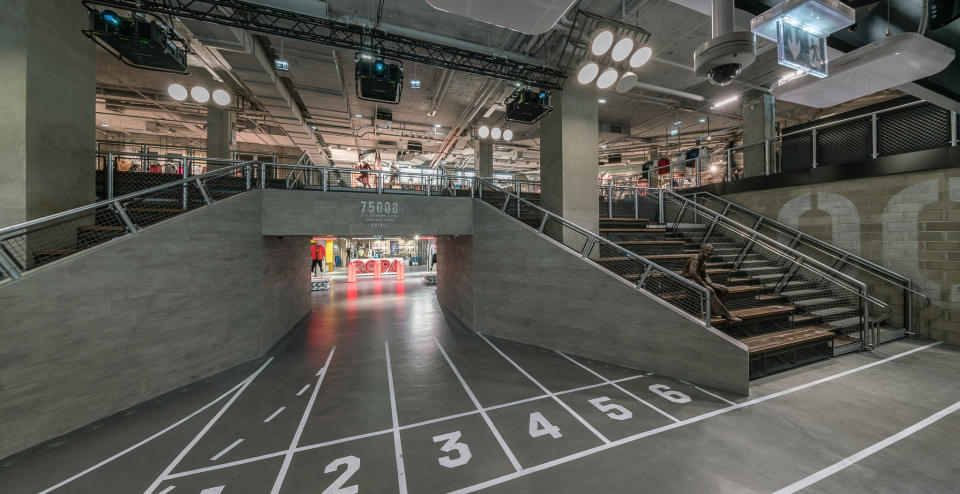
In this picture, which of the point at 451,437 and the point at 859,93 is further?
the point at 451,437

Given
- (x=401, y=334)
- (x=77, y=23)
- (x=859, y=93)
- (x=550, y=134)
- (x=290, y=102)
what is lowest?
(x=401, y=334)

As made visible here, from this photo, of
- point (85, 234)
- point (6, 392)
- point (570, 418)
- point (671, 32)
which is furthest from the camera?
point (671, 32)

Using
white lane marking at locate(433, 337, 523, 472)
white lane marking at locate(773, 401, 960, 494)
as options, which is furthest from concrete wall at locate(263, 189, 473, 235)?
white lane marking at locate(773, 401, 960, 494)

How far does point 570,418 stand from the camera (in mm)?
4363

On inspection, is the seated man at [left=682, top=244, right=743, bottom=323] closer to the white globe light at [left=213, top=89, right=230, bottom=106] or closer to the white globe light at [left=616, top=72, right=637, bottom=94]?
the white globe light at [left=616, top=72, right=637, bottom=94]

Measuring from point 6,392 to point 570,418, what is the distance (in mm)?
7127

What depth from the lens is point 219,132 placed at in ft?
40.7

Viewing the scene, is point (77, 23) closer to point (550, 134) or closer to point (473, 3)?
point (473, 3)

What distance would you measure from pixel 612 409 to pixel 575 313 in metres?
2.35

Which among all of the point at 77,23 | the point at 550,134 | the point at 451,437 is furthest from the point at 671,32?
the point at 77,23

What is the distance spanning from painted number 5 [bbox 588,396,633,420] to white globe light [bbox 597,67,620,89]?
284 inches

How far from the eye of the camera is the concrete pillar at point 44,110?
16.9 feet

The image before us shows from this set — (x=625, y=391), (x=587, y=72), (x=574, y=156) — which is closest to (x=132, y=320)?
(x=625, y=391)

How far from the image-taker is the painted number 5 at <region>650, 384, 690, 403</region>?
4.79m
